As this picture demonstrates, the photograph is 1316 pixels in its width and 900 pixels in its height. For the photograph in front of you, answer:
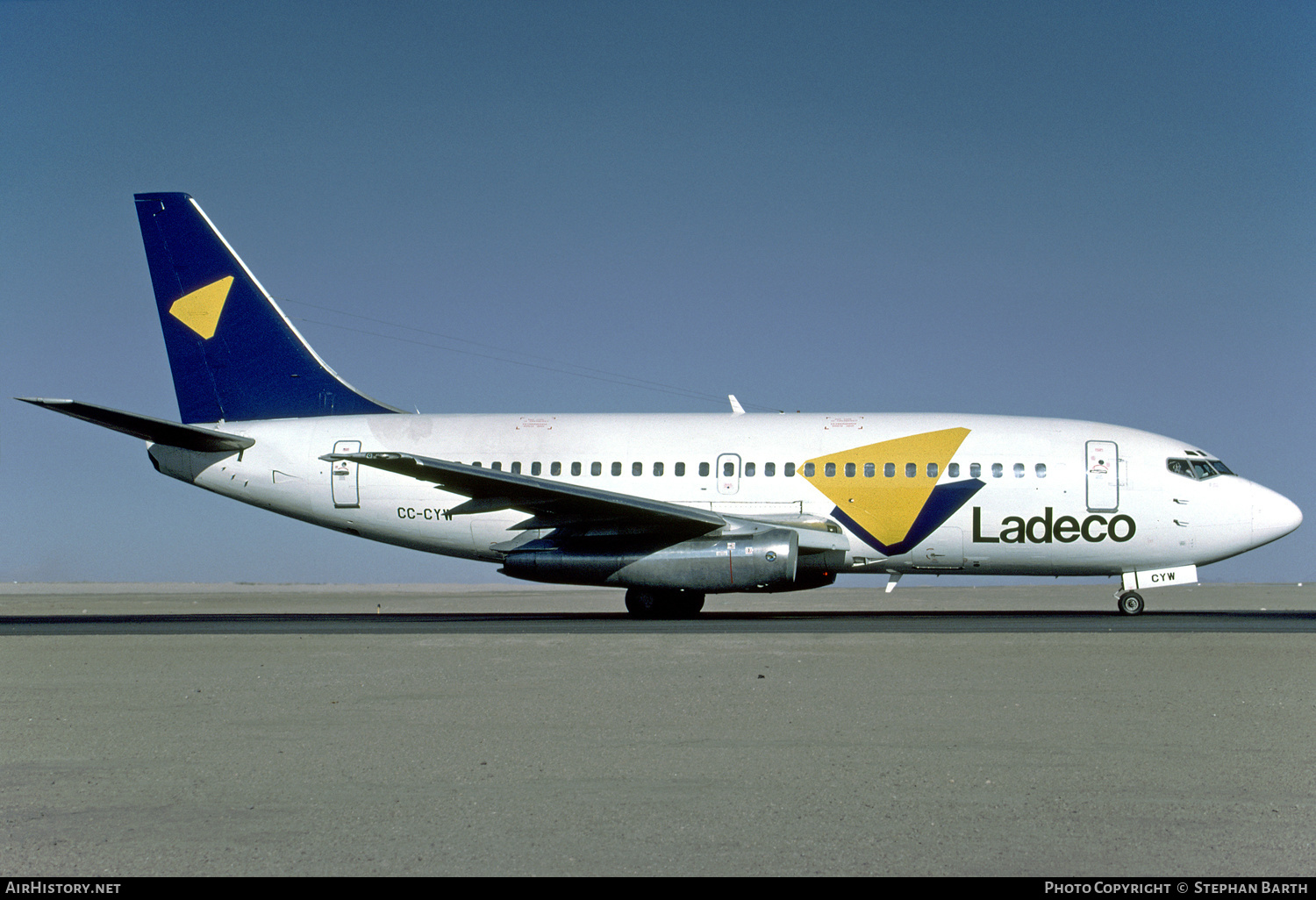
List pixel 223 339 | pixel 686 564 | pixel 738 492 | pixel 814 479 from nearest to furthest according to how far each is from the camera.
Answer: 1. pixel 686 564
2. pixel 814 479
3. pixel 738 492
4. pixel 223 339

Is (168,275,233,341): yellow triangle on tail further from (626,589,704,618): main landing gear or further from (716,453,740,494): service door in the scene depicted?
(716,453,740,494): service door

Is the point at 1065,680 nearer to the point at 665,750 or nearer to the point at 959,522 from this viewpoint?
the point at 665,750

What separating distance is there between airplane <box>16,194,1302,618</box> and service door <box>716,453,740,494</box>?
36 mm

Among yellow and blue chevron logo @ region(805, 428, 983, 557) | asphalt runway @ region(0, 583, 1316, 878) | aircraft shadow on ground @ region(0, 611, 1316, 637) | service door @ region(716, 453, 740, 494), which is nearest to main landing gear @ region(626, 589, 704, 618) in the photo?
aircraft shadow on ground @ region(0, 611, 1316, 637)

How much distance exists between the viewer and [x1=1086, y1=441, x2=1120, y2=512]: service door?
63.5 ft

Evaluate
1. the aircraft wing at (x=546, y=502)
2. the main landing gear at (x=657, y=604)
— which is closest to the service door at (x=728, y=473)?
the aircraft wing at (x=546, y=502)

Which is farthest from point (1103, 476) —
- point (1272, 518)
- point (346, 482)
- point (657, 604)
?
point (346, 482)

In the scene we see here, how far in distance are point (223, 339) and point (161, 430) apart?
261 cm

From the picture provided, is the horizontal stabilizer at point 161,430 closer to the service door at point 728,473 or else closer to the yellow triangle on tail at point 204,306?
the yellow triangle on tail at point 204,306

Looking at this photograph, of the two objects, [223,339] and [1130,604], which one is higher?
[223,339]

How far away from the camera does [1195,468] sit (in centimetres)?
1958

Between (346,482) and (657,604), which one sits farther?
(346,482)

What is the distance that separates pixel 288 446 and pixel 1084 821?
62.9 feet

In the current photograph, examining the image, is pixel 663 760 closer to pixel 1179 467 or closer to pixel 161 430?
pixel 1179 467
